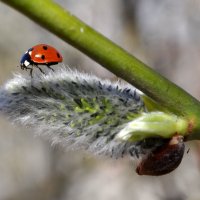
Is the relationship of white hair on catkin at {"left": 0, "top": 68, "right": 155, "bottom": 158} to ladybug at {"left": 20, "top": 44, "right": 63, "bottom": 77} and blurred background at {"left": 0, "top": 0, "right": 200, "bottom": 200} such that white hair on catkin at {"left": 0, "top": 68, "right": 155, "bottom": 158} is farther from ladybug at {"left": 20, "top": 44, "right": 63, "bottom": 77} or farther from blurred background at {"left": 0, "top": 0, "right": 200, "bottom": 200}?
blurred background at {"left": 0, "top": 0, "right": 200, "bottom": 200}

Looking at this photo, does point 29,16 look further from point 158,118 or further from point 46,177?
point 46,177

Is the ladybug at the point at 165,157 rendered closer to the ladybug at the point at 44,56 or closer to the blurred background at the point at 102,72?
the ladybug at the point at 44,56

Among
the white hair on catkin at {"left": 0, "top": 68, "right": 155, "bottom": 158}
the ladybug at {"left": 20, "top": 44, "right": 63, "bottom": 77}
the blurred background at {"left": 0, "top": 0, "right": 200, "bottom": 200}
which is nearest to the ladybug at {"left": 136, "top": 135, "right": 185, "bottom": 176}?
the white hair on catkin at {"left": 0, "top": 68, "right": 155, "bottom": 158}

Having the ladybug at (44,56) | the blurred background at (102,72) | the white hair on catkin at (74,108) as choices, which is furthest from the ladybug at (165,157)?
the blurred background at (102,72)

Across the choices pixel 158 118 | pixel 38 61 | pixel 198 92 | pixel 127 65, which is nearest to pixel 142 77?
pixel 127 65

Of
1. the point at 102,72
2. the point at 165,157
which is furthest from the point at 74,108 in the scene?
the point at 102,72

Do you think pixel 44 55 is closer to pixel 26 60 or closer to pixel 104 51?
pixel 26 60
